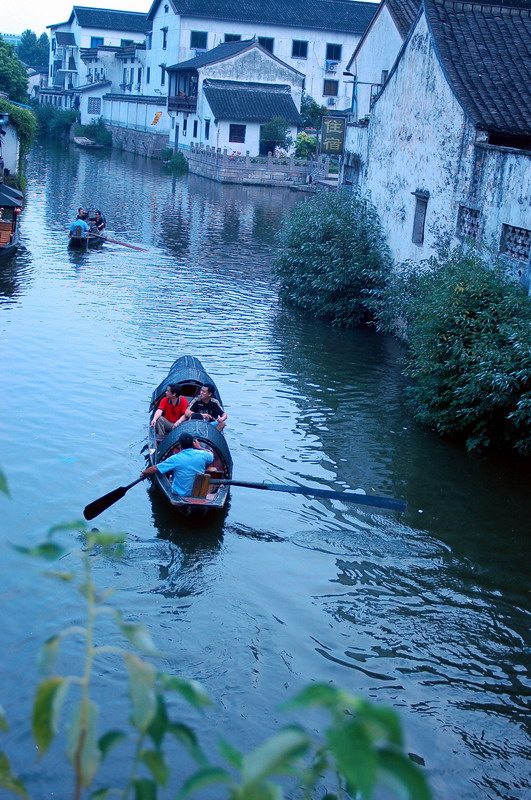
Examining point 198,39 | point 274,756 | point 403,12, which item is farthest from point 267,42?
point 274,756

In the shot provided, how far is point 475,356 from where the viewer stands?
44.1 ft

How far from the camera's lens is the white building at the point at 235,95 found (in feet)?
181

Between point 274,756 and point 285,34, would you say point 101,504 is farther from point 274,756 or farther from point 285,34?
point 285,34

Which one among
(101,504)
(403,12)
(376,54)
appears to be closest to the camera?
(101,504)

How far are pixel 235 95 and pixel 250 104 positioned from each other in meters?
1.35

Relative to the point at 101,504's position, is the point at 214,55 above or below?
above

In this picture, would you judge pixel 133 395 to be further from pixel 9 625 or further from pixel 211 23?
pixel 211 23

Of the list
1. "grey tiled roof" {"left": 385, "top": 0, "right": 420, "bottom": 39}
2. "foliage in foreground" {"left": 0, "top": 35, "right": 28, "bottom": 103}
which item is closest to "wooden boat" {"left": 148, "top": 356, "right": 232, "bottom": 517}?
"grey tiled roof" {"left": 385, "top": 0, "right": 420, "bottom": 39}

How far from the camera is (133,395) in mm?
15656

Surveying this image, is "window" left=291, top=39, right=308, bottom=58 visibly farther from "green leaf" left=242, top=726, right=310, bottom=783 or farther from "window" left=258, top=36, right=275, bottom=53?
"green leaf" left=242, top=726, right=310, bottom=783

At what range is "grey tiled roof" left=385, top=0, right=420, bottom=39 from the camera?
25.5 m

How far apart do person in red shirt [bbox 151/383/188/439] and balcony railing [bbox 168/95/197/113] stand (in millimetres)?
49839

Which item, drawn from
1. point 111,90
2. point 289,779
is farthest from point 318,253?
point 111,90

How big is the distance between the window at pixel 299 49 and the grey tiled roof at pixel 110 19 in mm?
24593
